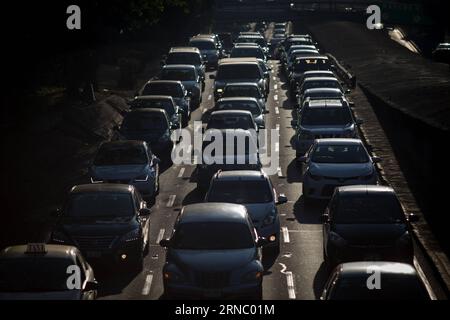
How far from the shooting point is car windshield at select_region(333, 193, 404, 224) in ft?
78.5

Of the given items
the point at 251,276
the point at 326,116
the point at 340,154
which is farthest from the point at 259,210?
the point at 326,116

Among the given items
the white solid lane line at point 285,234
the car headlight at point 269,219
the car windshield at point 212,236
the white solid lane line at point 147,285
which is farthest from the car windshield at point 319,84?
the car windshield at point 212,236

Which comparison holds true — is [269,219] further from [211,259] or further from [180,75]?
[180,75]

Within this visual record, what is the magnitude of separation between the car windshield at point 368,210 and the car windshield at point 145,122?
15.6 m

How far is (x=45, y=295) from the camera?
18578 millimetres

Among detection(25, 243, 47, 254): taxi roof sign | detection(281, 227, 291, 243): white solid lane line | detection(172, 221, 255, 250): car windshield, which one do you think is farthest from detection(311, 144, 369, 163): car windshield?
detection(25, 243, 47, 254): taxi roof sign

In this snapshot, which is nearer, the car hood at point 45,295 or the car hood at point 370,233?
the car hood at point 45,295

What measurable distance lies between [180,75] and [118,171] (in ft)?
79.3

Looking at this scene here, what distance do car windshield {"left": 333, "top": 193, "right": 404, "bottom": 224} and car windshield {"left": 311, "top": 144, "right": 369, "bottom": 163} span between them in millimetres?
7116

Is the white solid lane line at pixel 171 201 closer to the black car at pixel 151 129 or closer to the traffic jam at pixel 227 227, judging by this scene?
the traffic jam at pixel 227 227

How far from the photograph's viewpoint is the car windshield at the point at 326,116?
38938 millimetres

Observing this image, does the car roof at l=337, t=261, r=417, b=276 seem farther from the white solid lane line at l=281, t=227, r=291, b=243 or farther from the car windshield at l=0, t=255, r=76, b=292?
the white solid lane line at l=281, t=227, r=291, b=243
